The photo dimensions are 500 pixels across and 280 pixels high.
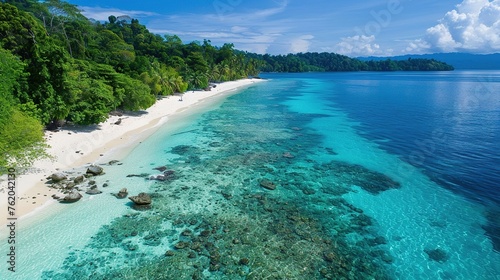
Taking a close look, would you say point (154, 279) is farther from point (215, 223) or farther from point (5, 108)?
point (5, 108)

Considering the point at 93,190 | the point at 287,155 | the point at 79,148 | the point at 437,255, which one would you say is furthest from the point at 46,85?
the point at 437,255

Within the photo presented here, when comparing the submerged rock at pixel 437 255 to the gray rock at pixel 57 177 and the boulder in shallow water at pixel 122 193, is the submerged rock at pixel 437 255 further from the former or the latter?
the gray rock at pixel 57 177

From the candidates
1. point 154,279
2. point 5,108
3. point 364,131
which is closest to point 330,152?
point 364,131

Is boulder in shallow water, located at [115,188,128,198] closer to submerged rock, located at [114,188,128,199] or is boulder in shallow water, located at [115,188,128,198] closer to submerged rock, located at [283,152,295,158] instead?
submerged rock, located at [114,188,128,199]

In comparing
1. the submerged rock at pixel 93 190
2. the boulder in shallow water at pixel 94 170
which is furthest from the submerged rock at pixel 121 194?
the boulder in shallow water at pixel 94 170

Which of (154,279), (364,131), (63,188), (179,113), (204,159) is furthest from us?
(179,113)

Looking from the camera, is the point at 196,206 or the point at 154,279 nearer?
the point at 154,279

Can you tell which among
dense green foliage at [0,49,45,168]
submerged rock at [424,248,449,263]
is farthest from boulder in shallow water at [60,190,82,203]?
submerged rock at [424,248,449,263]
